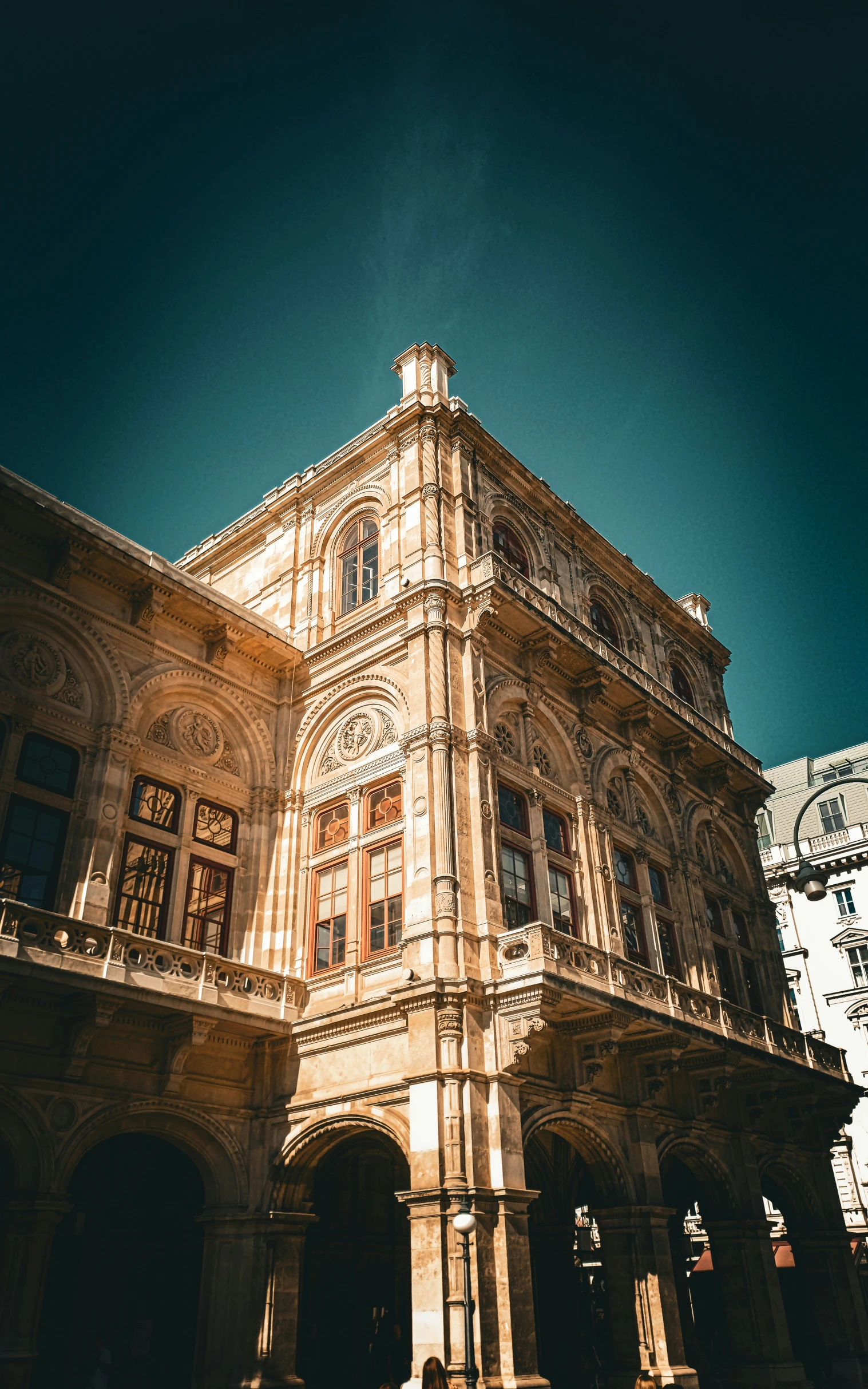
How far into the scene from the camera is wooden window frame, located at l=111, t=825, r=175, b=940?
764 inches

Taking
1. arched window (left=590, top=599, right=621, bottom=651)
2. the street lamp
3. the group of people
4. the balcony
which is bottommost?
the group of people

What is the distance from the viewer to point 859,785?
51094mm

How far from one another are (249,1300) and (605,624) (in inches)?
780

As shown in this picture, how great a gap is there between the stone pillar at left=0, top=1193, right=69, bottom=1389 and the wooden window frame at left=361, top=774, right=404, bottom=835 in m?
8.79

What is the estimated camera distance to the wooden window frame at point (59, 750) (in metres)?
19.0

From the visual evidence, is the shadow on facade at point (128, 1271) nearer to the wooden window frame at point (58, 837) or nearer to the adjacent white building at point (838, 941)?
the wooden window frame at point (58, 837)

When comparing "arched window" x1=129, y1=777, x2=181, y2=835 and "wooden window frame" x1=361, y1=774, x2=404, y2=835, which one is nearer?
"arched window" x1=129, y1=777, x2=181, y2=835

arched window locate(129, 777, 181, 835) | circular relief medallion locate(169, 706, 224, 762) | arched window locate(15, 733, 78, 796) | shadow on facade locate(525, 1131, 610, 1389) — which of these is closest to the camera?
arched window locate(15, 733, 78, 796)

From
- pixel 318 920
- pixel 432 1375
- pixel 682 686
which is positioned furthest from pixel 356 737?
pixel 682 686

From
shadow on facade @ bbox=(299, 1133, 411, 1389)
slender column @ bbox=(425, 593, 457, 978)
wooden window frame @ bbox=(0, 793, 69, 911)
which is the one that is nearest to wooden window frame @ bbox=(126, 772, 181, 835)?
wooden window frame @ bbox=(0, 793, 69, 911)

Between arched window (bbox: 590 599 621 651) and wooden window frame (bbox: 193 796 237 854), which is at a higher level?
arched window (bbox: 590 599 621 651)

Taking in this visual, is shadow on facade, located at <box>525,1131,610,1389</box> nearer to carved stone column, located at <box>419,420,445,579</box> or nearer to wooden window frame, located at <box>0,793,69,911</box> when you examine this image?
wooden window frame, located at <box>0,793,69,911</box>

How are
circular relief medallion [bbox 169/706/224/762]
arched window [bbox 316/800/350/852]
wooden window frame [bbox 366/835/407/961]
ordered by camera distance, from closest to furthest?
wooden window frame [bbox 366/835/407/961] → arched window [bbox 316/800/350/852] → circular relief medallion [bbox 169/706/224/762]

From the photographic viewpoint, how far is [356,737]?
22.9 m
